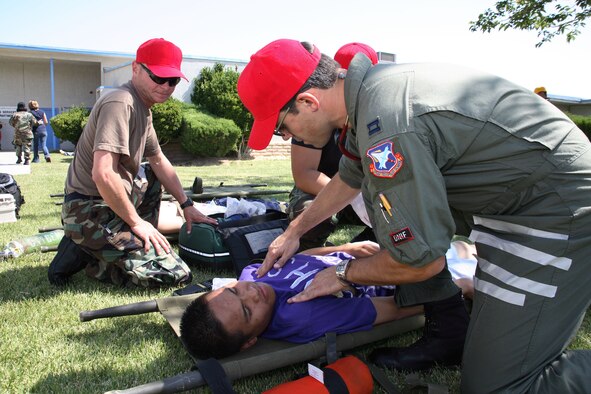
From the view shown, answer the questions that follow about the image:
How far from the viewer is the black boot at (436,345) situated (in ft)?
8.41

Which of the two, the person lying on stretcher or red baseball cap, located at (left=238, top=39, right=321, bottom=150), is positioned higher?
red baseball cap, located at (left=238, top=39, right=321, bottom=150)

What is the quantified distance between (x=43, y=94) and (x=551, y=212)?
28420 mm

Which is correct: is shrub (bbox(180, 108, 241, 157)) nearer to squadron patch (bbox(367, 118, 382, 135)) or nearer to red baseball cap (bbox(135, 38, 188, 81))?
red baseball cap (bbox(135, 38, 188, 81))

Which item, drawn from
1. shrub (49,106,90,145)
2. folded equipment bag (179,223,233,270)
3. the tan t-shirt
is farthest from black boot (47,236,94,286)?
shrub (49,106,90,145)

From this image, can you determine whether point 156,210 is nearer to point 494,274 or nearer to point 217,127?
point 494,274

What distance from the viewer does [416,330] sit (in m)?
3.03

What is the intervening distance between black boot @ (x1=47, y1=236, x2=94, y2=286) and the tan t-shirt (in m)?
0.47

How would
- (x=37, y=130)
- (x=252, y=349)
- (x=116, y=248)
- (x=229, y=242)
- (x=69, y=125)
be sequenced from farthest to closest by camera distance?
(x=69, y=125) → (x=37, y=130) → (x=229, y=242) → (x=116, y=248) → (x=252, y=349)

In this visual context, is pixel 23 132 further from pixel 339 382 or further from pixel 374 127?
pixel 374 127

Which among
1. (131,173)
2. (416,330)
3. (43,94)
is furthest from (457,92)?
(43,94)

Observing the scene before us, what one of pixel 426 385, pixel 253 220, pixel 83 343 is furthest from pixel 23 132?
pixel 426 385

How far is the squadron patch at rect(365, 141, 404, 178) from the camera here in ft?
5.59

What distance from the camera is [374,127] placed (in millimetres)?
1773

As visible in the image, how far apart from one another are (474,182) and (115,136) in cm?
260
